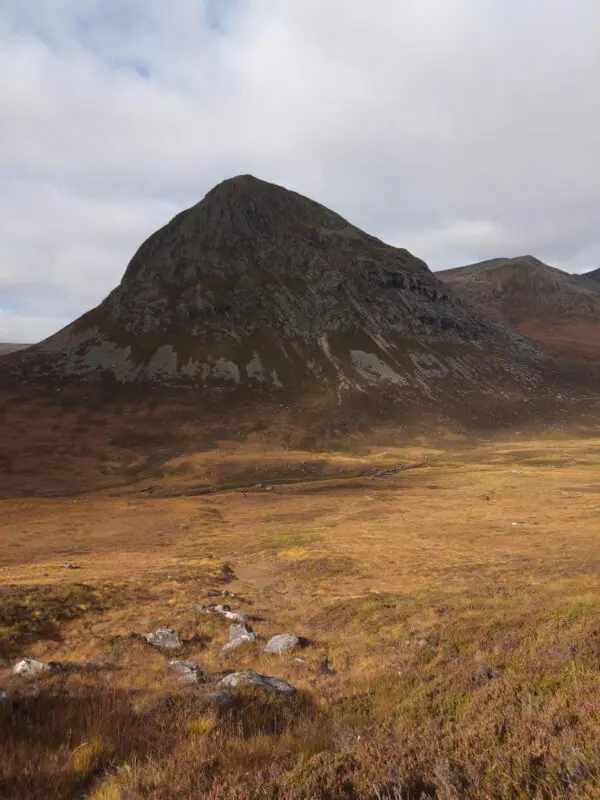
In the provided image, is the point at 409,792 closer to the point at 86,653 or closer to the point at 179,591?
the point at 86,653

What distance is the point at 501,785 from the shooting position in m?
4.65

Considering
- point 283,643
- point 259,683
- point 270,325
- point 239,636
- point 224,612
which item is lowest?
point 224,612

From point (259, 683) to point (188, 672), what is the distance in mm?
3502

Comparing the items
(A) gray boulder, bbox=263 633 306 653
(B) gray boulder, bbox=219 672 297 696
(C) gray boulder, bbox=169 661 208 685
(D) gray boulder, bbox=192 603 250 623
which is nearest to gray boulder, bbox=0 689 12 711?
(B) gray boulder, bbox=219 672 297 696

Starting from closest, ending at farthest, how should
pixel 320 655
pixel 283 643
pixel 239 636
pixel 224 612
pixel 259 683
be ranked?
pixel 259 683
pixel 320 655
pixel 283 643
pixel 239 636
pixel 224 612

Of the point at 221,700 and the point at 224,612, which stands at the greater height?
the point at 221,700

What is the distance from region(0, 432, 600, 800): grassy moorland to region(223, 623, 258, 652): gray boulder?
1.78ft

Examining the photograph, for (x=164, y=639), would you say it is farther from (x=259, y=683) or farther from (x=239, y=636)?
(x=259, y=683)

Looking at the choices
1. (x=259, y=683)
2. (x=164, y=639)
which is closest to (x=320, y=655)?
(x=259, y=683)

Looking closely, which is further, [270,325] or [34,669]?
[270,325]

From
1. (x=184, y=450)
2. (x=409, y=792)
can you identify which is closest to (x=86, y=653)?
(x=409, y=792)

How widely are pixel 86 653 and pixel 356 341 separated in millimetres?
153813

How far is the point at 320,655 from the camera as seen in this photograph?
1527 centimetres

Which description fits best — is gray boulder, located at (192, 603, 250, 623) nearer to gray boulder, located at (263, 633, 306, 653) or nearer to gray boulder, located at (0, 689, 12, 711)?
gray boulder, located at (263, 633, 306, 653)
